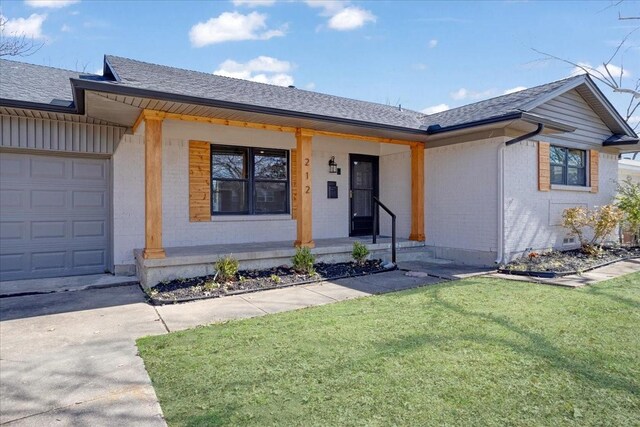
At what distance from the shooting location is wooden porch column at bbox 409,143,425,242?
338 inches

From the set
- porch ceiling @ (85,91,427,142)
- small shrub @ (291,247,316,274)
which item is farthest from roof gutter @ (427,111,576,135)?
small shrub @ (291,247,316,274)

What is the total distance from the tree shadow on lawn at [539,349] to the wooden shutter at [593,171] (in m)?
7.49

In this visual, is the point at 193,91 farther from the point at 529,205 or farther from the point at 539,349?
the point at 529,205

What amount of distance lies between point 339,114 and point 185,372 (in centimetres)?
547

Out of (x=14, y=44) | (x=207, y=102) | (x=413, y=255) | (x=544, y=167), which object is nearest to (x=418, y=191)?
(x=413, y=255)

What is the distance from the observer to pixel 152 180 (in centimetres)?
559

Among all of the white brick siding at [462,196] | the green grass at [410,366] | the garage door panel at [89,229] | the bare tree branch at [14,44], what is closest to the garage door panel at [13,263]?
the garage door panel at [89,229]

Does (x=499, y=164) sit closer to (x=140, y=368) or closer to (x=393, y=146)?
(x=393, y=146)

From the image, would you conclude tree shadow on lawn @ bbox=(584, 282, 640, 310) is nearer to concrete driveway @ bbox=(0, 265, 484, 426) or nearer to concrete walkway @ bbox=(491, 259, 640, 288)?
concrete walkway @ bbox=(491, 259, 640, 288)

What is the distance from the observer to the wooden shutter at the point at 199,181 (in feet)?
24.6

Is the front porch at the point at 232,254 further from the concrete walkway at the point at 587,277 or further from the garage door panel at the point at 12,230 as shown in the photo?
the concrete walkway at the point at 587,277

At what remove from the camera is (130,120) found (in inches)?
254

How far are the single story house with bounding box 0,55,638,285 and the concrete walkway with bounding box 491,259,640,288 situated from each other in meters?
1.08

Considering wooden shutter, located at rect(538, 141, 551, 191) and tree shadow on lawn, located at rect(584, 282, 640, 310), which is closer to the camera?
tree shadow on lawn, located at rect(584, 282, 640, 310)
